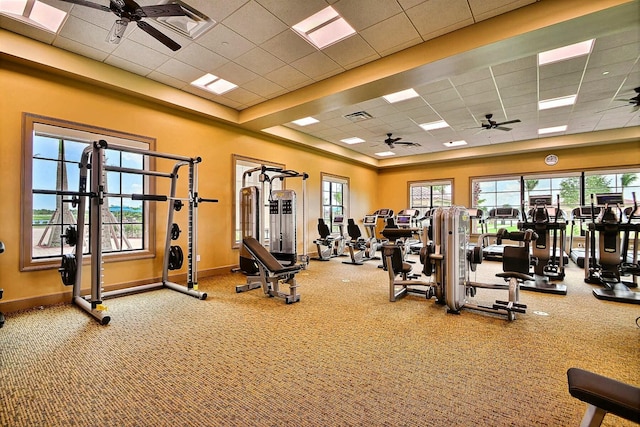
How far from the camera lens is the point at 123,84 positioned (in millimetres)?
4527

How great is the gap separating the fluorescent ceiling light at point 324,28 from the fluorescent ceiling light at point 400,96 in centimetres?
200

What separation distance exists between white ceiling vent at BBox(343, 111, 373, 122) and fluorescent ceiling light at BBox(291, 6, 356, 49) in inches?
105

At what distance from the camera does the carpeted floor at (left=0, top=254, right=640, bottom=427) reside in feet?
5.97

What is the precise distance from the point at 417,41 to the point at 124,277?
5.57 meters

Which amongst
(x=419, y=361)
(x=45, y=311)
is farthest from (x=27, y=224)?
(x=419, y=361)

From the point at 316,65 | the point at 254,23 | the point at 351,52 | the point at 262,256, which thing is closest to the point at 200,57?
the point at 254,23

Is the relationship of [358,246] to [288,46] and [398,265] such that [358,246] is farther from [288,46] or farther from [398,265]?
[288,46]

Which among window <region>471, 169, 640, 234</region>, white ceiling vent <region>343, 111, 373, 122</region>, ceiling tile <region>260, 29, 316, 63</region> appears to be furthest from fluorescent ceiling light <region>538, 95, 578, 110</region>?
ceiling tile <region>260, 29, 316, 63</region>

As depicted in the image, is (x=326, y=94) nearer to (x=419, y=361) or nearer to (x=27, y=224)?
(x=419, y=361)

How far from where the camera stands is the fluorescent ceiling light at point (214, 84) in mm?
4930

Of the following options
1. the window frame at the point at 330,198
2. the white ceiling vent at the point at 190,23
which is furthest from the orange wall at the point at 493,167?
the white ceiling vent at the point at 190,23

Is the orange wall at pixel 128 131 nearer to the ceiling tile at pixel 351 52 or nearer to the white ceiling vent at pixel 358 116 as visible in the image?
the white ceiling vent at pixel 358 116

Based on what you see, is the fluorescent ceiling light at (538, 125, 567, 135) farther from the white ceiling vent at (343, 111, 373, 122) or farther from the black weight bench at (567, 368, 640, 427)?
the black weight bench at (567, 368, 640, 427)

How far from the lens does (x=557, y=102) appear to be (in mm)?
5895
